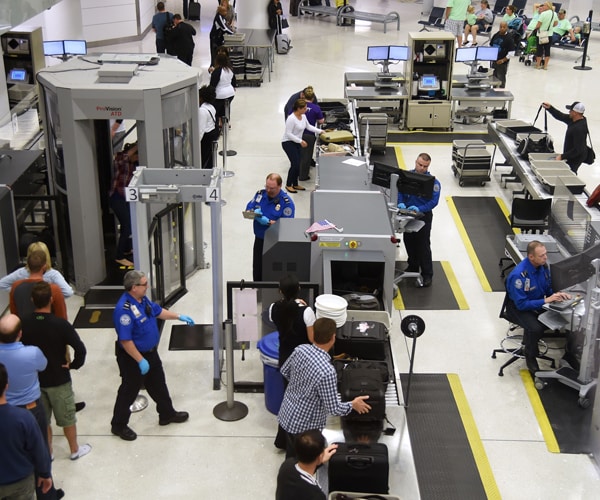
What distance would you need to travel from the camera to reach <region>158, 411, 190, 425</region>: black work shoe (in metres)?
7.13

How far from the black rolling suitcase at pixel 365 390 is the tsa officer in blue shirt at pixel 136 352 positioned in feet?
5.00

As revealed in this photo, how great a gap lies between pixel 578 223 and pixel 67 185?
5508 mm

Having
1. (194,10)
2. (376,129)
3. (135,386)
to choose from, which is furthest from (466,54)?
Answer: (194,10)

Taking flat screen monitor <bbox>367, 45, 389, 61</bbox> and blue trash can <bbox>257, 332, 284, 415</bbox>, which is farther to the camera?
flat screen monitor <bbox>367, 45, 389, 61</bbox>

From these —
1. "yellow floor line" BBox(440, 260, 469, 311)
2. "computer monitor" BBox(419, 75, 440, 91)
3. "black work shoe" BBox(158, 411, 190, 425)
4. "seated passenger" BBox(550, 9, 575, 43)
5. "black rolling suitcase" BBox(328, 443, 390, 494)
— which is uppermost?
"seated passenger" BBox(550, 9, 575, 43)

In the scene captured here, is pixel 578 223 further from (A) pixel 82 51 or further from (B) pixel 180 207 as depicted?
(A) pixel 82 51

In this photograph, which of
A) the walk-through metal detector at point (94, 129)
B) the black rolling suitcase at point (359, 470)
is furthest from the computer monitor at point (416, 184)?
the black rolling suitcase at point (359, 470)

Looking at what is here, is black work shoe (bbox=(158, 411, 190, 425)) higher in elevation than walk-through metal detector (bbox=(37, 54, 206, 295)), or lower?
lower

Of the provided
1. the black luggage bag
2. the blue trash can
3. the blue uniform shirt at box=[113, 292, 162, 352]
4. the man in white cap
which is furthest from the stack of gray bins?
the blue uniform shirt at box=[113, 292, 162, 352]

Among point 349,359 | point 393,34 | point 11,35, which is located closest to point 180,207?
point 349,359

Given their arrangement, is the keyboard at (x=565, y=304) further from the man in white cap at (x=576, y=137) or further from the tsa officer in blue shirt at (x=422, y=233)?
the man in white cap at (x=576, y=137)

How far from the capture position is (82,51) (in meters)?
15.2

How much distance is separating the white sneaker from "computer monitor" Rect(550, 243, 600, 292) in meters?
4.48

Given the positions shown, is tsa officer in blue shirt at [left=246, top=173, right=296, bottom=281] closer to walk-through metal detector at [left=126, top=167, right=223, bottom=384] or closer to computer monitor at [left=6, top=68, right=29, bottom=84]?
walk-through metal detector at [left=126, top=167, right=223, bottom=384]
